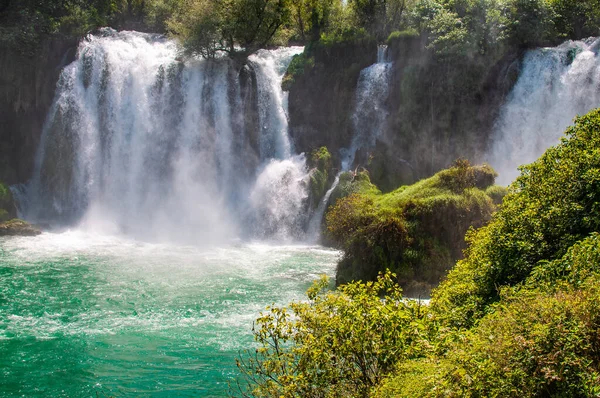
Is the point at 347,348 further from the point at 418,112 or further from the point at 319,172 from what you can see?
the point at 418,112

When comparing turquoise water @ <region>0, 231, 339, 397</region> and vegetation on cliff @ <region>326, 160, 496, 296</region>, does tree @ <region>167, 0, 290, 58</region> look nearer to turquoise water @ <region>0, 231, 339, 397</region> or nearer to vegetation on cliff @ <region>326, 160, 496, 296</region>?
turquoise water @ <region>0, 231, 339, 397</region>

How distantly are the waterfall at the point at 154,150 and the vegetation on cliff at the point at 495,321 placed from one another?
2275 centimetres

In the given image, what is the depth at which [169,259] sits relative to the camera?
82.5 feet

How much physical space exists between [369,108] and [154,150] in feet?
47.9

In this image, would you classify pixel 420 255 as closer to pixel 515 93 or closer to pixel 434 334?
pixel 434 334

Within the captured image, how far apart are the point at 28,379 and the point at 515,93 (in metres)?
29.1

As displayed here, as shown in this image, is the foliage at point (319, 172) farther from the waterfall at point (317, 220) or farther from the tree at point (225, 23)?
the tree at point (225, 23)

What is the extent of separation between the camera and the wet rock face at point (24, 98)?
35.4 meters

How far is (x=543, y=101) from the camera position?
30.5 m

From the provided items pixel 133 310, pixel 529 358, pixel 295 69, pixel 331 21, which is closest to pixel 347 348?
pixel 529 358

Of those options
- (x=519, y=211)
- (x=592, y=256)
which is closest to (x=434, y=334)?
(x=592, y=256)

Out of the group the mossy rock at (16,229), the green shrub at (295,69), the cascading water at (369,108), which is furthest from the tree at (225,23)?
the mossy rock at (16,229)

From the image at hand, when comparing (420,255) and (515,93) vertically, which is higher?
(515,93)

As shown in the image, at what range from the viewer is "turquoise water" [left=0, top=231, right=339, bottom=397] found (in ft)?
41.0
